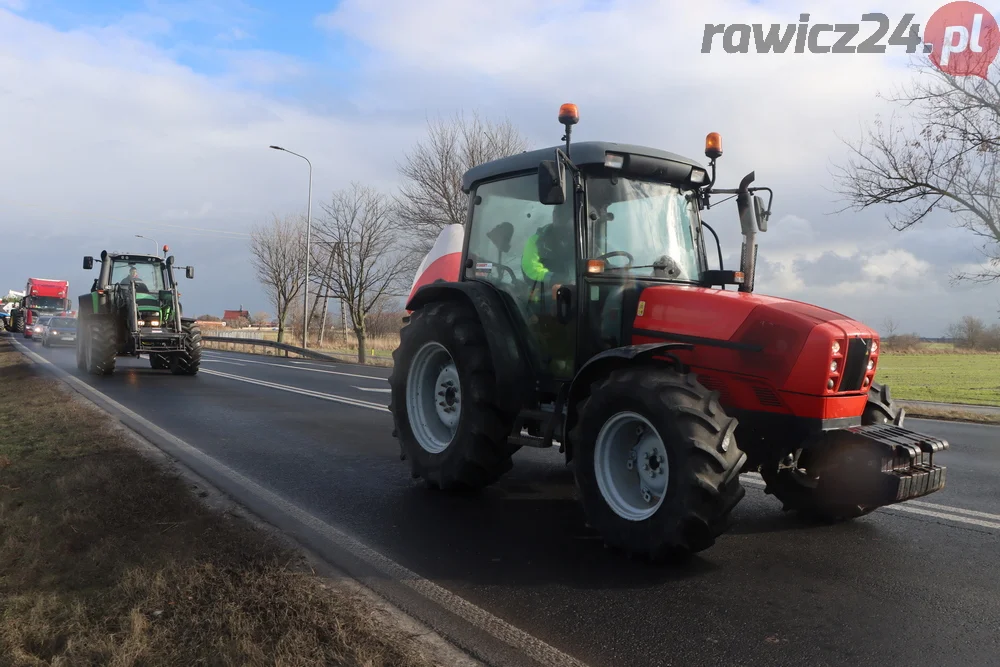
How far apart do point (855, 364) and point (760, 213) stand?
1.53 m

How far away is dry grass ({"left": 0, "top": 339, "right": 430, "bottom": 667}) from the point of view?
2967mm

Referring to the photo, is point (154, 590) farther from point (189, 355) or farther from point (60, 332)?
point (60, 332)

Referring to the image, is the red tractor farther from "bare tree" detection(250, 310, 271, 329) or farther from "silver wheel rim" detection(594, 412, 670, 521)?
"bare tree" detection(250, 310, 271, 329)

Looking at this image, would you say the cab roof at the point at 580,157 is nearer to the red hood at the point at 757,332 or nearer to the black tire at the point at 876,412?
the red hood at the point at 757,332

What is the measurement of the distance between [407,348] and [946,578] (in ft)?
13.5

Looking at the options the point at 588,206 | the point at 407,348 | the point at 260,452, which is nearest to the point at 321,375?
the point at 260,452

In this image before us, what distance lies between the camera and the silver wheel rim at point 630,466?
432 centimetres

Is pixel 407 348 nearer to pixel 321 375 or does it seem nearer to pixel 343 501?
pixel 343 501

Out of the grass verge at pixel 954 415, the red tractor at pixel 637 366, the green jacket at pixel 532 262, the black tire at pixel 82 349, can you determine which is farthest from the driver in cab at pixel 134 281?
the grass verge at pixel 954 415

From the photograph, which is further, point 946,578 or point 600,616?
point 946,578

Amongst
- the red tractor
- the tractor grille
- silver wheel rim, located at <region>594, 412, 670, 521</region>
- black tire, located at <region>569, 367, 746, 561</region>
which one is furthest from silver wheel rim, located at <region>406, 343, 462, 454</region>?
the tractor grille

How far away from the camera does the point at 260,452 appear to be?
756cm

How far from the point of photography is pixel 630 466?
4.52 meters

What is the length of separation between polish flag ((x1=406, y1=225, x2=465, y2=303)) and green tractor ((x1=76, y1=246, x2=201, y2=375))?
11.5m
